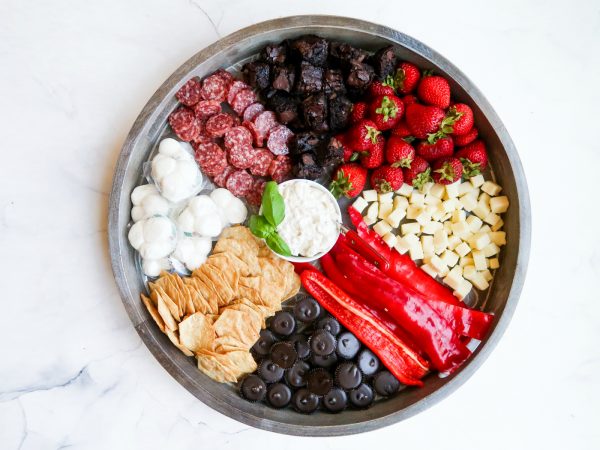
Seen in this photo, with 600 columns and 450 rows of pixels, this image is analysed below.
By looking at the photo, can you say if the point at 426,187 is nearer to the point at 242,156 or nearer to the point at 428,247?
the point at 428,247

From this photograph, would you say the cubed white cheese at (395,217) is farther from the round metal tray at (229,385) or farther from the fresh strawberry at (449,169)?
the round metal tray at (229,385)

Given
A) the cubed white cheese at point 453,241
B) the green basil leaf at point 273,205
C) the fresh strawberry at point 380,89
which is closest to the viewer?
the green basil leaf at point 273,205

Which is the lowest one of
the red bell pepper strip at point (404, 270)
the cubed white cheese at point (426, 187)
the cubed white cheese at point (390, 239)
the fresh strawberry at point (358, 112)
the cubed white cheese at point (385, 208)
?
the red bell pepper strip at point (404, 270)

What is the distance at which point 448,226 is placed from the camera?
80.7 inches

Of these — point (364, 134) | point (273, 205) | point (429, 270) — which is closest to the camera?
point (273, 205)

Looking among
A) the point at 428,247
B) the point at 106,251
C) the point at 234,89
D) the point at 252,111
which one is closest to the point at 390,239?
the point at 428,247

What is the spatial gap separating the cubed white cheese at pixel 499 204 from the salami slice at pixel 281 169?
81 cm

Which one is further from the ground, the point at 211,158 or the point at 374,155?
the point at 374,155

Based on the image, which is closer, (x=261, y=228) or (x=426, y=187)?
(x=261, y=228)

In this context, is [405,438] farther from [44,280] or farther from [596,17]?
[596,17]

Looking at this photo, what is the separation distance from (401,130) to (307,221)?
506 millimetres

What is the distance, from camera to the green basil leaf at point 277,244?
6.08 ft

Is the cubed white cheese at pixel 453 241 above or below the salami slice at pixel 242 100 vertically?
below

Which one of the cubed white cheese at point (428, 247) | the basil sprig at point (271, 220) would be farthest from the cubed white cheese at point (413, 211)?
the basil sprig at point (271, 220)
